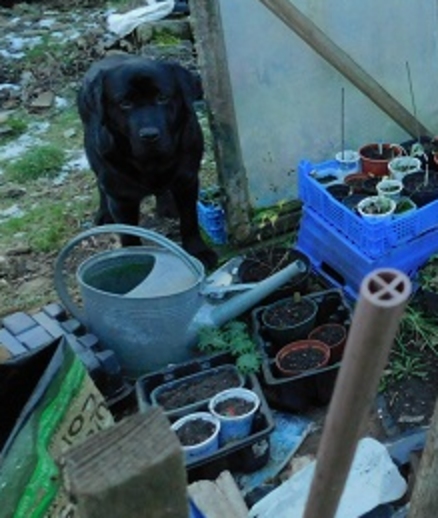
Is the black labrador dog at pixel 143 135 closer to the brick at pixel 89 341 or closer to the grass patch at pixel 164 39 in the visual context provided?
the brick at pixel 89 341

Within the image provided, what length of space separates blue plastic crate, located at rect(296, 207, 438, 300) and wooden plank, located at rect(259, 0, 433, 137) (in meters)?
0.71

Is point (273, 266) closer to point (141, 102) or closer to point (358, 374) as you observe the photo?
point (141, 102)

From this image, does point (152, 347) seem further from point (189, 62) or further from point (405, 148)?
point (189, 62)

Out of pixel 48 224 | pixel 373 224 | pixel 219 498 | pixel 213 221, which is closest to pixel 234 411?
pixel 219 498

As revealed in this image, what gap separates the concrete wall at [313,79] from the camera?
364cm

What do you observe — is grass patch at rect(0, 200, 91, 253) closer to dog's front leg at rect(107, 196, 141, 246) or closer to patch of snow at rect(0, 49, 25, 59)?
dog's front leg at rect(107, 196, 141, 246)

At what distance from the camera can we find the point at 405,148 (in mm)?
3986

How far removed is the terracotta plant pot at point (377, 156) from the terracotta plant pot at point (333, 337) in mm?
973

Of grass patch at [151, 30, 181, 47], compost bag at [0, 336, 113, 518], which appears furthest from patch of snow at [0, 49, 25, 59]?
compost bag at [0, 336, 113, 518]

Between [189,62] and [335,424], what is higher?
[335,424]

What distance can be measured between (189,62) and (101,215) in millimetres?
1894

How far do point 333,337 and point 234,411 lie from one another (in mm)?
564

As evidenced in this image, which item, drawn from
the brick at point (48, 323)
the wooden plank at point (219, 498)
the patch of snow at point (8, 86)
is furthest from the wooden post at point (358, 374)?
the patch of snow at point (8, 86)

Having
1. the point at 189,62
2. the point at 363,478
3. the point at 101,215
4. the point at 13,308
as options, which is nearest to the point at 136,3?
the point at 189,62
